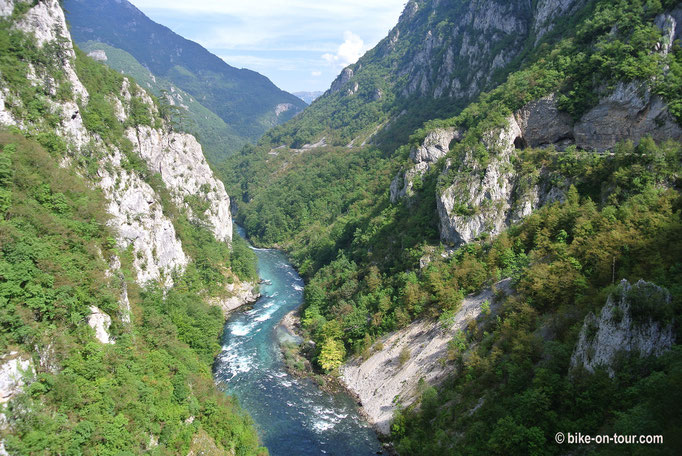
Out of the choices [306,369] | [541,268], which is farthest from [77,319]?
[541,268]

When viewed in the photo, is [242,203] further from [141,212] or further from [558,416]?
[558,416]

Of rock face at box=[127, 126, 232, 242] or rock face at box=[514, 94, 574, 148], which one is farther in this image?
rock face at box=[127, 126, 232, 242]

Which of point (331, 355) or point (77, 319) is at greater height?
point (77, 319)

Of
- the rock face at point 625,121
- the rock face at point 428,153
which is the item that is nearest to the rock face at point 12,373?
the rock face at point 625,121

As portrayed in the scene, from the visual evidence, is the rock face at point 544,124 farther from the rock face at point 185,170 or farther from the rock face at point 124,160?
the rock face at point 185,170

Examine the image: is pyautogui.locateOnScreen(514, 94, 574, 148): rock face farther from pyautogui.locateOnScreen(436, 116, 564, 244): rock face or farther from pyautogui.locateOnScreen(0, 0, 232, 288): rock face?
pyautogui.locateOnScreen(0, 0, 232, 288): rock face

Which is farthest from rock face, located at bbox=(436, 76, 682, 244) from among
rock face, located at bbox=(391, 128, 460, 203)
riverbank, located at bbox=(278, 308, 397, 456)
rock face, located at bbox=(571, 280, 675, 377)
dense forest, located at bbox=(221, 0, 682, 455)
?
rock face, located at bbox=(571, 280, 675, 377)

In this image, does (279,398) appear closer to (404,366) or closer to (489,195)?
(404,366)
